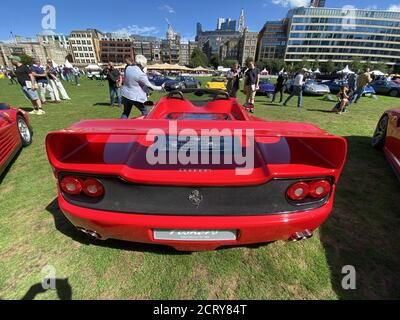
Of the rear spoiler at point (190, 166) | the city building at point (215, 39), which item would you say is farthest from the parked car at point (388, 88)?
the city building at point (215, 39)

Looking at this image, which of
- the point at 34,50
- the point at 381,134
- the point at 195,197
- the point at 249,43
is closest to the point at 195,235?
the point at 195,197

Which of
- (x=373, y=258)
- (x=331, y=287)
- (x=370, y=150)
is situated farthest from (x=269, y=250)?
(x=370, y=150)

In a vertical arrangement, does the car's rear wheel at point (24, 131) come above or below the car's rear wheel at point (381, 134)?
below

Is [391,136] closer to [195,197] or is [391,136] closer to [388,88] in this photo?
[195,197]

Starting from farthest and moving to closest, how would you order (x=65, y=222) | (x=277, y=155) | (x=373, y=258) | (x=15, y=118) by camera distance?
(x=15, y=118), (x=65, y=222), (x=373, y=258), (x=277, y=155)

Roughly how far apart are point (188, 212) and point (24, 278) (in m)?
1.51

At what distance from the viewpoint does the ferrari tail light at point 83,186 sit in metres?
1.55

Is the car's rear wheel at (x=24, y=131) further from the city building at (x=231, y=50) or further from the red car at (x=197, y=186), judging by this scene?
the city building at (x=231, y=50)

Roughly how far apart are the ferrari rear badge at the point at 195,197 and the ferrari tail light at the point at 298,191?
653 millimetres

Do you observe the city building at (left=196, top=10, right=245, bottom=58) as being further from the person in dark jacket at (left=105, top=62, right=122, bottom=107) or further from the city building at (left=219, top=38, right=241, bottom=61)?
the person in dark jacket at (left=105, top=62, right=122, bottom=107)

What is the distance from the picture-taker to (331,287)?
1.75 metres

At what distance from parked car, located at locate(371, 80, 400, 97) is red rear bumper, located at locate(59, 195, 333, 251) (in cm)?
2240

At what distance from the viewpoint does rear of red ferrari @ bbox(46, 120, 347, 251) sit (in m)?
1.47

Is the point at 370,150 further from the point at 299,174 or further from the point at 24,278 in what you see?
the point at 24,278
